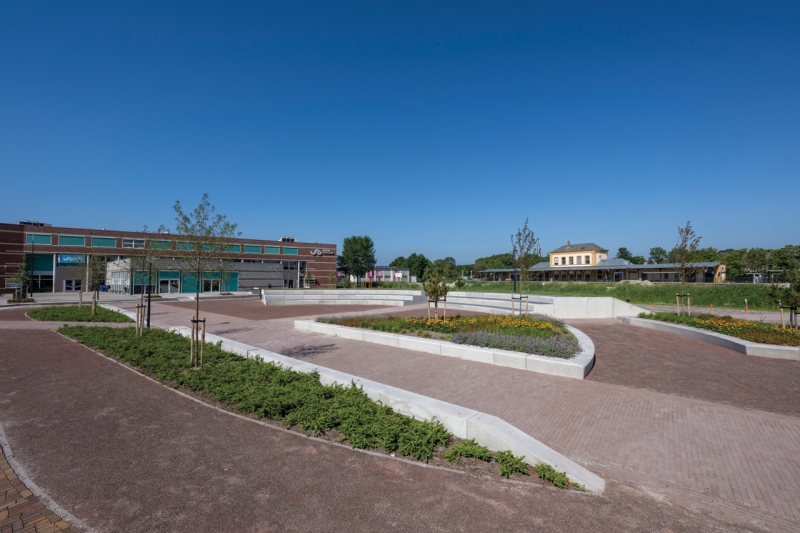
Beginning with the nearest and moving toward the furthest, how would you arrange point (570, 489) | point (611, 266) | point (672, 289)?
1. point (570, 489)
2. point (672, 289)
3. point (611, 266)

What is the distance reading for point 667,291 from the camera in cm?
3231

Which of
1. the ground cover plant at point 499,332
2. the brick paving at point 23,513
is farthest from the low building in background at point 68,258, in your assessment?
the brick paving at point 23,513

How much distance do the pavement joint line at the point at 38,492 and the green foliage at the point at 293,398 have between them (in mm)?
2512

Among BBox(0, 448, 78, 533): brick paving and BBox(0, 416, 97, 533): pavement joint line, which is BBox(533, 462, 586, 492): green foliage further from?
BBox(0, 448, 78, 533): brick paving

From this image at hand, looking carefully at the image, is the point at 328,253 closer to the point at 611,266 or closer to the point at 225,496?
the point at 611,266

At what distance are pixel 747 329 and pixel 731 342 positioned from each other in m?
2.03

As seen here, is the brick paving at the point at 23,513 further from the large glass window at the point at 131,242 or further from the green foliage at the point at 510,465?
the large glass window at the point at 131,242

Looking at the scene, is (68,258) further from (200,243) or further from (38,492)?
(38,492)

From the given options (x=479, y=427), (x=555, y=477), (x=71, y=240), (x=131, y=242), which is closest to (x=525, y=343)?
(x=479, y=427)

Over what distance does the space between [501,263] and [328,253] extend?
55225 millimetres

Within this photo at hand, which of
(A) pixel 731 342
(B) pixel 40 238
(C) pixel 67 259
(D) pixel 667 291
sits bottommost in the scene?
(A) pixel 731 342

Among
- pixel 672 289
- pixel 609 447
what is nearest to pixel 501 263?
pixel 672 289

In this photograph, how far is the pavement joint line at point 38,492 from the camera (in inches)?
128

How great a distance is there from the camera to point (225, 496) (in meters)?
3.70
